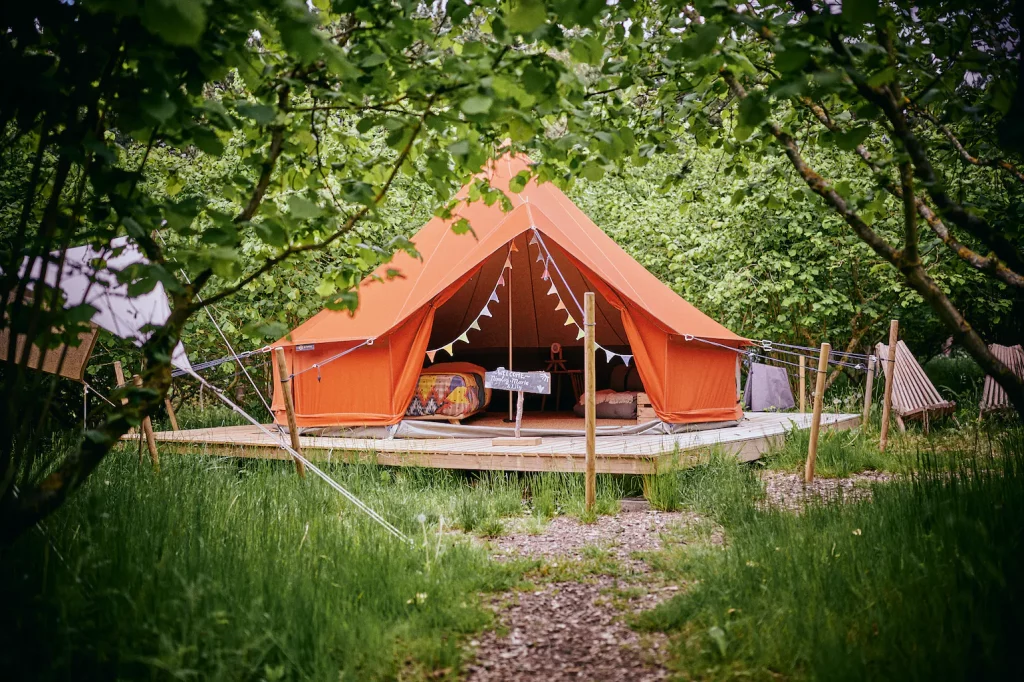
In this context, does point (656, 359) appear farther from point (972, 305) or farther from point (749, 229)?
point (972, 305)

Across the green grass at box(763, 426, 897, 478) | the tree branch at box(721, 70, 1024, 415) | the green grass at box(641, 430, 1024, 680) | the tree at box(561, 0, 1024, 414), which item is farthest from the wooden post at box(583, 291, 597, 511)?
the green grass at box(763, 426, 897, 478)

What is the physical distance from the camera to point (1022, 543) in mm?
2139

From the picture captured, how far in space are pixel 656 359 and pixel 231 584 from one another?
4545 mm

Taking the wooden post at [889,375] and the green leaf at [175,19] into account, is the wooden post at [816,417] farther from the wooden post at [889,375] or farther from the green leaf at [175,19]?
the green leaf at [175,19]

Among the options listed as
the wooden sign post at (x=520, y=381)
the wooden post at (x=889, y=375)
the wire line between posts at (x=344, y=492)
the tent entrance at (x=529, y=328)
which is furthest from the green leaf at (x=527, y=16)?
the tent entrance at (x=529, y=328)

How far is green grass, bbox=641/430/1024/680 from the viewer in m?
1.86

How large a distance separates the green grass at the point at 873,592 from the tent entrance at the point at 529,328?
5.41 meters

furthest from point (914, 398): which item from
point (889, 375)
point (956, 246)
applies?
point (956, 246)

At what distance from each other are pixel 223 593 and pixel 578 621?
3.85ft

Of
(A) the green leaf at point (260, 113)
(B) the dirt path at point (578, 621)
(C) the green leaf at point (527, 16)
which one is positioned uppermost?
(C) the green leaf at point (527, 16)

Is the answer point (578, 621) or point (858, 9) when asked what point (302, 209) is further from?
point (578, 621)

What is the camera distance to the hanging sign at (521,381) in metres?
5.06

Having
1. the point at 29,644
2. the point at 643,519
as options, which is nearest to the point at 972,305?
the point at 643,519

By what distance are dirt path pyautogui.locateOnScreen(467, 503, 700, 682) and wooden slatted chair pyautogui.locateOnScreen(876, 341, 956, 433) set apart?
13.8 feet
